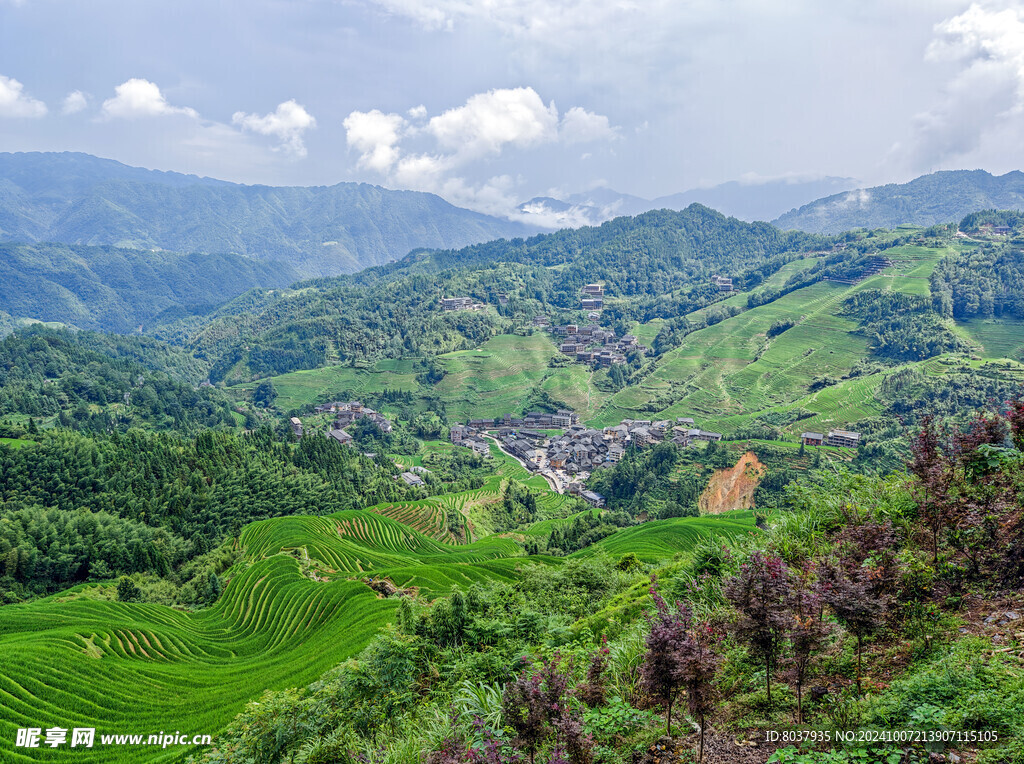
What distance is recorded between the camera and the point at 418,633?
1323 cm

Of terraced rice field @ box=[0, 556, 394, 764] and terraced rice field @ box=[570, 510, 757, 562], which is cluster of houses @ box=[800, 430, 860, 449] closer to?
terraced rice field @ box=[570, 510, 757, 562]

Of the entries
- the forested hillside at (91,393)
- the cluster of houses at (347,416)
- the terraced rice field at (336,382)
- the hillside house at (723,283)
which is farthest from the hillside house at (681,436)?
the hillside house at (723,283)

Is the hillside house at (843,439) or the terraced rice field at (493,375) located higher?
the terraced rice field at (493,375)

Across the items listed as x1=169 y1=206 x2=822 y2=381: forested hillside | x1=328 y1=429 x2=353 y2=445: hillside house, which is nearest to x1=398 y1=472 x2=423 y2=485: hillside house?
x1=328 y1=429 x2=353 y2=445: hillside house

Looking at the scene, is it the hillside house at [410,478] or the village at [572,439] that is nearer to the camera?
the hillside house at [410,478]

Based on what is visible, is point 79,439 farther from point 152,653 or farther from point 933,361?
point 933,361

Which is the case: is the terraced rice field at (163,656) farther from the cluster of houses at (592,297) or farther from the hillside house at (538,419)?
the cluster of houses at (592,297)

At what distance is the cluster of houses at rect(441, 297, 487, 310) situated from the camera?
152m

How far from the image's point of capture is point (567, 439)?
88062mm

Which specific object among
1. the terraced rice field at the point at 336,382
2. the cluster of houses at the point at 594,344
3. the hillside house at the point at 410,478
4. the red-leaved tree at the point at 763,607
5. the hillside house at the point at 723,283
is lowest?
the hillside house at the point at 410,478

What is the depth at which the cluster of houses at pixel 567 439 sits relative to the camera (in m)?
77.0

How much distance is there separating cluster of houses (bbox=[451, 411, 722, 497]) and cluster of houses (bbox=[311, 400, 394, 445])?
1342cm

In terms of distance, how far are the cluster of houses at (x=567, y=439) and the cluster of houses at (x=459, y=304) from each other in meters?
58.9

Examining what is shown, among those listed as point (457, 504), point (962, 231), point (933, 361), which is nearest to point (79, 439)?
point (457, 504)
